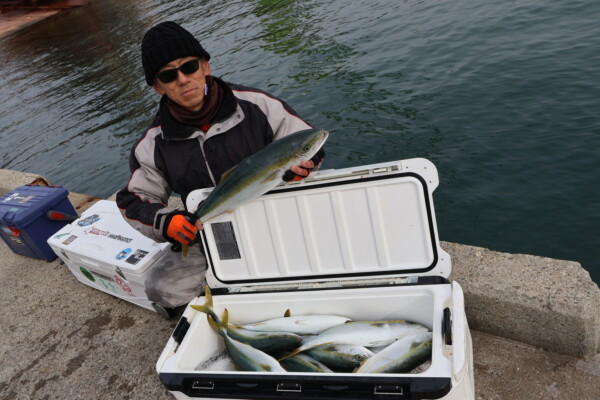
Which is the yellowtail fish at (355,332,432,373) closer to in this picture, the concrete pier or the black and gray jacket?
the concrete pier

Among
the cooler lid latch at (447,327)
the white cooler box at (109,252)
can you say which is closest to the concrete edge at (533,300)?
the cooler lid latch at (447,327)

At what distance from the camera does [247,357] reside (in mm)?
2805

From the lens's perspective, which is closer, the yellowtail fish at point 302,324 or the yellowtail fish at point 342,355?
the yellowtail fish at point 342,355

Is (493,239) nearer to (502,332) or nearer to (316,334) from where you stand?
(502,332)

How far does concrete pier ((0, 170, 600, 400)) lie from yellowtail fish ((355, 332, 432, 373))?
0.71 meters

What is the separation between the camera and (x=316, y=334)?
2961 mm

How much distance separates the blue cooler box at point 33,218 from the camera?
5250 millimetres

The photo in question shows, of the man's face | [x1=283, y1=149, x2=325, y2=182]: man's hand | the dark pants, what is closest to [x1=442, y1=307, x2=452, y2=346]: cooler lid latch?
[x1=283, y1=149, x2=325, y2=182]: man's hand

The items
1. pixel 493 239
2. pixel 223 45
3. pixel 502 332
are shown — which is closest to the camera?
pixel 502 332

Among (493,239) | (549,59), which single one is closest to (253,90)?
(493,239)

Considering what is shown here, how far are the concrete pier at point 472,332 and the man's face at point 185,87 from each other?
2.06 metres

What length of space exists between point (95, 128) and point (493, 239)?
38.5ft

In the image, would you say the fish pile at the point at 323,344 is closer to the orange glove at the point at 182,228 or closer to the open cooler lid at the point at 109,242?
the orange glove at the point at 182,228

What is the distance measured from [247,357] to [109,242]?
7.29ft
